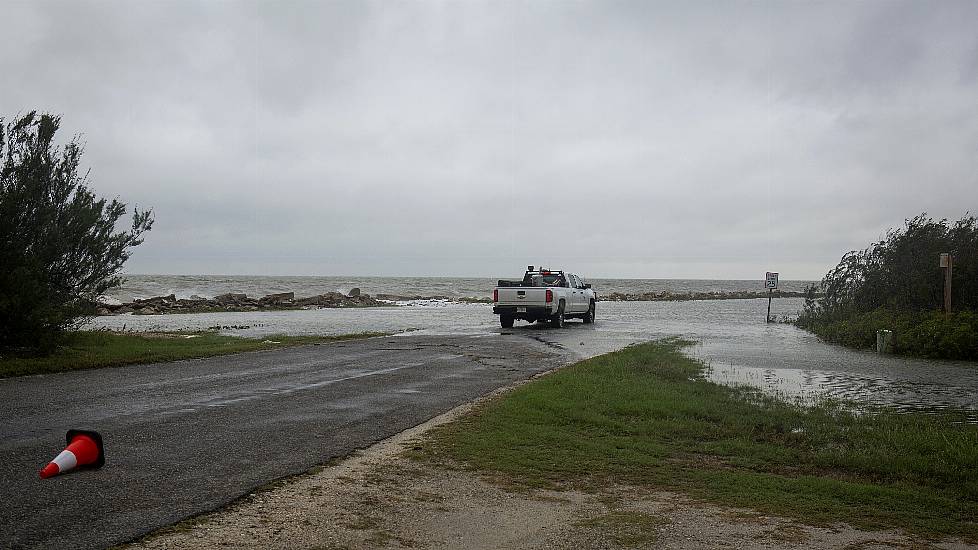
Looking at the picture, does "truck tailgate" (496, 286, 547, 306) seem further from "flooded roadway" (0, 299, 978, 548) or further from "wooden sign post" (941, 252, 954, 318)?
"wooden sign post" (941, 252, 954, 318)

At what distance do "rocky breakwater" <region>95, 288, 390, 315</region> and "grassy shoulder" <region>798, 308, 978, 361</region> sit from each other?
1270 inches

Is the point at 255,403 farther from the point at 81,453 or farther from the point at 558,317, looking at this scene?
the point at 558,317

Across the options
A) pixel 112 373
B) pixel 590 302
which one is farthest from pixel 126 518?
pixel 590 302

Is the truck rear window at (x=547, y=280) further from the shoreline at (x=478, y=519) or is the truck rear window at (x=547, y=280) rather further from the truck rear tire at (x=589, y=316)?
the shoreline at (x=478, y=519)

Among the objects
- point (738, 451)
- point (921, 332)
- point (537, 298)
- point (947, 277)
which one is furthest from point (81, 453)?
point (537, 298)

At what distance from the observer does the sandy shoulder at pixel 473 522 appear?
16.1 ft

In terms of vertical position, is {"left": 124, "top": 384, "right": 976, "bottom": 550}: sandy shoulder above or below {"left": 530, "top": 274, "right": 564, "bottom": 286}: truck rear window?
below

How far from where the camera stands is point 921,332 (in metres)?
19.3

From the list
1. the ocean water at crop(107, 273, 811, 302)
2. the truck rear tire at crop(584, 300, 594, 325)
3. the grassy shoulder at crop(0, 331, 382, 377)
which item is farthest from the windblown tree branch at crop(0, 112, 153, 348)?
the ocean water at crop(107, 273, 811, 302)

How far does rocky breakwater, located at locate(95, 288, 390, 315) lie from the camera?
40969mm

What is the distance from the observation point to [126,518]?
5152mm

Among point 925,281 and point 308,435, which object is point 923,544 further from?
point 925,281

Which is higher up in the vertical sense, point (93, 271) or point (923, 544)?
point (93, 271)

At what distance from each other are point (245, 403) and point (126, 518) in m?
5.04
